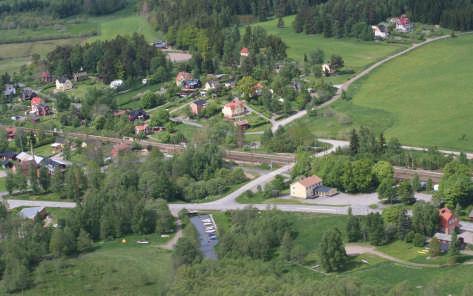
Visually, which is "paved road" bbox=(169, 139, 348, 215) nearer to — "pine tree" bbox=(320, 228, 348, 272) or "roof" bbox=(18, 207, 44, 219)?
"pine tree" bbox=(320, 228, 348, 272)

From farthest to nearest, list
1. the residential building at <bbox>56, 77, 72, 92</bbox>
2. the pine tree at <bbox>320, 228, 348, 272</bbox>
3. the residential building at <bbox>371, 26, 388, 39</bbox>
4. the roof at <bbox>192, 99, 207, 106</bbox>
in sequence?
1. the residential building at <bbox>371, 26, 388, 39</bbox>
2. the residential building at <bbox>56, 77, 72, 92</bbox>
3. the roof at <bbox>192, 99, 207, 106</bbox>
4. the pine tree at <bbox>320, 228, 348, 272</bbox>

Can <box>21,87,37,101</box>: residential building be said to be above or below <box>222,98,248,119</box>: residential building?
below

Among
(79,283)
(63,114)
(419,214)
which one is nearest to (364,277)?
(419,214)

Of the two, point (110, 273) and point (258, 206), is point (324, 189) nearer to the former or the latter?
point (258, 206)

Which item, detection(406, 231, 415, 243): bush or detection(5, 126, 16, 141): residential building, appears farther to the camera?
detection(5, 126, 16, 141): residential building

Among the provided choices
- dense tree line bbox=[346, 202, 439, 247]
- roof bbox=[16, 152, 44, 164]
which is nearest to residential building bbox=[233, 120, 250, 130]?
roof bbox=[16, 152, 44, 164]

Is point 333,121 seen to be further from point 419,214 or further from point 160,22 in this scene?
point 160,22
